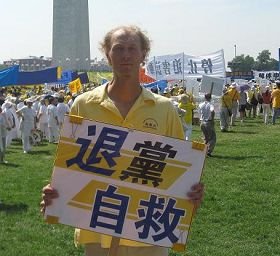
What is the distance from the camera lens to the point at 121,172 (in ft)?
10.5

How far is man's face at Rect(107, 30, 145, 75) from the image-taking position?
3.21 m

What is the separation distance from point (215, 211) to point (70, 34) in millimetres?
86803

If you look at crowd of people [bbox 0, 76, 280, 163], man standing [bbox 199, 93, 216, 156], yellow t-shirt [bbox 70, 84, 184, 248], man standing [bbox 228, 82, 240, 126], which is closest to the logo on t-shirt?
yellow t-shirt [bbox 70, 84, 184, 248]

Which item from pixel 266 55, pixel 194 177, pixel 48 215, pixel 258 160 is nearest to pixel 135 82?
pixel 194 177

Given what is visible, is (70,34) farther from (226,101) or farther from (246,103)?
(226,101)

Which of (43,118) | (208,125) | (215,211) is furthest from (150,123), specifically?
(43,118)

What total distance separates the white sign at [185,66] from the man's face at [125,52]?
77.4 ft

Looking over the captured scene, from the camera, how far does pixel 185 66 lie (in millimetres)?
28109

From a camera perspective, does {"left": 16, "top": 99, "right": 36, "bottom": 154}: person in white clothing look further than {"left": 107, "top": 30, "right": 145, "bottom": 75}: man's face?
Yes

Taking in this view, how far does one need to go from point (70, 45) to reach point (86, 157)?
90.9 m

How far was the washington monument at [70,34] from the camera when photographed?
92.8 m

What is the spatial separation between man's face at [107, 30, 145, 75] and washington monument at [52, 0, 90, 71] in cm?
8977

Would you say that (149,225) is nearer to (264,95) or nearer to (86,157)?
(86,157)

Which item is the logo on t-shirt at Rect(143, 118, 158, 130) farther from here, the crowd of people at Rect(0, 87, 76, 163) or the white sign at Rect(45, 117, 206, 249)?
the crowd of people at Rect(0, 87, 76, 163)
